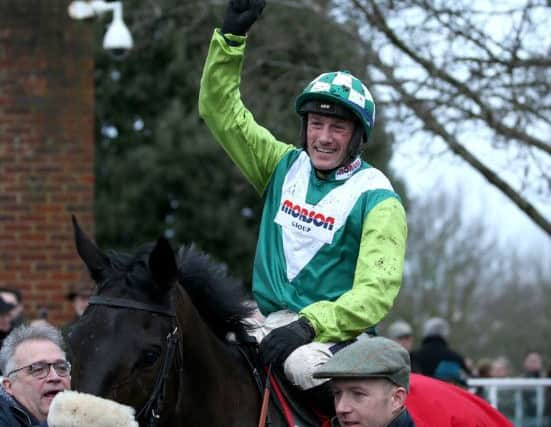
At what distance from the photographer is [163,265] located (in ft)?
13.1

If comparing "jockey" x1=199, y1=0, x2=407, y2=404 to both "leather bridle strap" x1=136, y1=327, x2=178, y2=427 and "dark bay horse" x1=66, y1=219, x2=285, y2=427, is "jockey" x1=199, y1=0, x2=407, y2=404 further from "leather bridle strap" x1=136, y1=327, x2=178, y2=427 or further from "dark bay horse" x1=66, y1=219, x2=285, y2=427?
"leather bridle strap" x1=136, y1=327, x2=178, y2=427

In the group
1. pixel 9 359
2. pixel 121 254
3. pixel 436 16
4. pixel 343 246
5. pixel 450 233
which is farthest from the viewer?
pixel 450 233

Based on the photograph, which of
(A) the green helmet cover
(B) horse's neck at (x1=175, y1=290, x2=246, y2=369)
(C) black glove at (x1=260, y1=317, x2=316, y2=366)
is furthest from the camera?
(A) the green helmet cover

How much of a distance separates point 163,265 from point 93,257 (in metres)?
0.26

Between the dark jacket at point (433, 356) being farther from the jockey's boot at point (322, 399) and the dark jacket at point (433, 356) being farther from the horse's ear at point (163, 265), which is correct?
the horse's ear at point (163, 265)

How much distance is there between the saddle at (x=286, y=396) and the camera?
4.46m

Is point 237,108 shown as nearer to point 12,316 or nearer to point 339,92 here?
point 339,92

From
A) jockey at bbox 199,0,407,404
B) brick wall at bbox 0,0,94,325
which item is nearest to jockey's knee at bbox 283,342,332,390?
jockey at bbox 199,0,407,404

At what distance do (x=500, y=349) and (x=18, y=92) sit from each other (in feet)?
122

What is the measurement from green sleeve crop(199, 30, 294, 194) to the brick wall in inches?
229

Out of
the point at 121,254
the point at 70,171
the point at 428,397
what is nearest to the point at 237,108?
the point at 121,254

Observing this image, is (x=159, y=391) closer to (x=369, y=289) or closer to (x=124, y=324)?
(x=124, y=324)

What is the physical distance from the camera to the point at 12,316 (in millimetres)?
8570

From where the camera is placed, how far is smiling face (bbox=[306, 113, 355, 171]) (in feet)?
15.5
